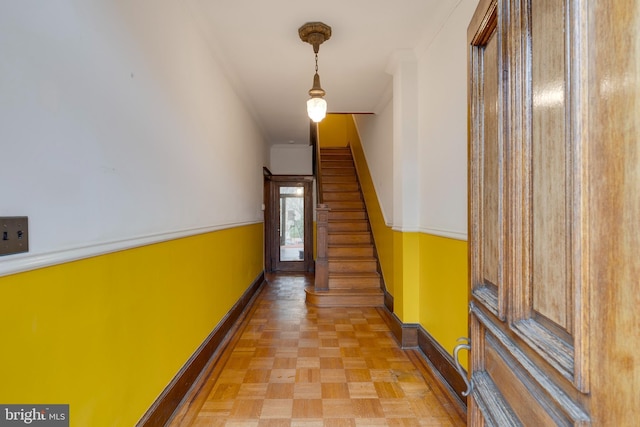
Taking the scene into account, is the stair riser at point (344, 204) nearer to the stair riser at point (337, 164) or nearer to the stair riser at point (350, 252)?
the stair riser at point (350, 252)

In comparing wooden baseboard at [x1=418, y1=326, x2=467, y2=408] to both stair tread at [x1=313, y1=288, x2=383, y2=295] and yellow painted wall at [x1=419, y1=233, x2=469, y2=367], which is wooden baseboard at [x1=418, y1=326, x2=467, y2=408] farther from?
stair tread at [x1=313, y1=288, x2=383, y2=295]

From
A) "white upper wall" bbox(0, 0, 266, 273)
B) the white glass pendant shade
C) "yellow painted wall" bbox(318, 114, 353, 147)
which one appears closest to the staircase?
"yellow painted wall" bbox(318, 114, 353, 147)

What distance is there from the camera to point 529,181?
0.74m

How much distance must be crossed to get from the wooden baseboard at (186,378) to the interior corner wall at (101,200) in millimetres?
61

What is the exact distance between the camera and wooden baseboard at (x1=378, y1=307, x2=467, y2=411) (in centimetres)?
211

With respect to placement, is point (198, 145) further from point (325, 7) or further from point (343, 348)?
point (343, 348)

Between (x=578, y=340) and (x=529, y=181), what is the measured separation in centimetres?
35

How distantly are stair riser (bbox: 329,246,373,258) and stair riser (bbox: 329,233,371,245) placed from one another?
0.18 meters

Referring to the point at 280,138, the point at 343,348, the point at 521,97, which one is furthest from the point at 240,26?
the point at 280,138

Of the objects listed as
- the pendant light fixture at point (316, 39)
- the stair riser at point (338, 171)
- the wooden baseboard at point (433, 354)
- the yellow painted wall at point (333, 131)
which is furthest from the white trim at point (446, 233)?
the yellow painted wall at point (333, 131)

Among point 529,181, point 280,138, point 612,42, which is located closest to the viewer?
point 612,42

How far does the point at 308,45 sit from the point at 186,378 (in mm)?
2606

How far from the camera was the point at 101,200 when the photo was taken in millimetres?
1292

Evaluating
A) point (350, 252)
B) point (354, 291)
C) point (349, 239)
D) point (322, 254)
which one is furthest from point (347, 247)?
point (354, 291)
